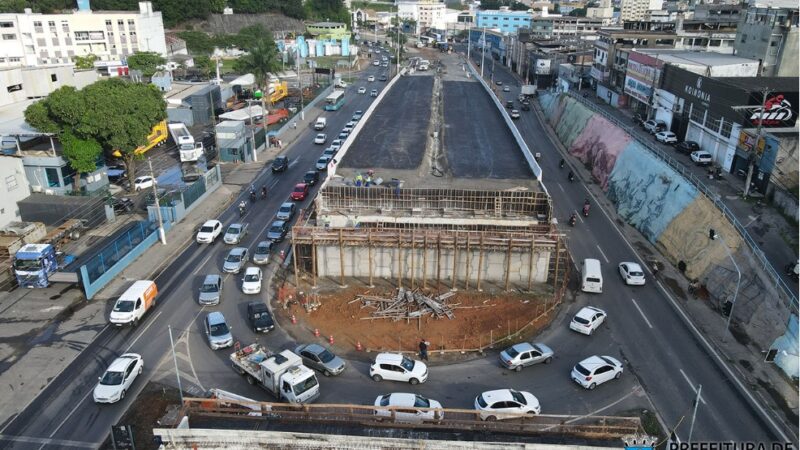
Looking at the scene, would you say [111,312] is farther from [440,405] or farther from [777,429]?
[777,429]

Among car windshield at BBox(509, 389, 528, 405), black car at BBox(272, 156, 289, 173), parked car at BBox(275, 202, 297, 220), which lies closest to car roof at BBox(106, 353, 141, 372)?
car windshield at BBox(509, 389, 528, 405)

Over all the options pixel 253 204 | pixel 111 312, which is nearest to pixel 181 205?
pixel 253 204

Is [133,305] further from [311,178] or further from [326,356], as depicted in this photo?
[311,178]

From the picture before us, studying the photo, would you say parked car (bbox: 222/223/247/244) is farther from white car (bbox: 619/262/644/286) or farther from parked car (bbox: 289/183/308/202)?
white car (bbox: 619/262/644/286)

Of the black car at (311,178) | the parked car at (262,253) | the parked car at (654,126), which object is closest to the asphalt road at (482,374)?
the parked car at (262,253)

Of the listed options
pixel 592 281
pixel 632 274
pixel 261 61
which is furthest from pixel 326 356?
pixel 261 61
